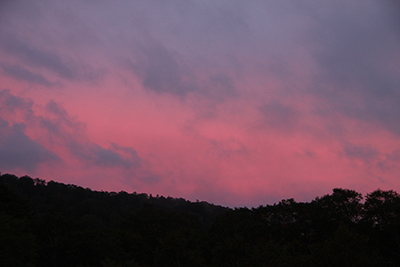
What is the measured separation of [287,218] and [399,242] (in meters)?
18.6

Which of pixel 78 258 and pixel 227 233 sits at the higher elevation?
pixel 227 233

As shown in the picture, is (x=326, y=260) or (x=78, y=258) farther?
(x=78, y=258)

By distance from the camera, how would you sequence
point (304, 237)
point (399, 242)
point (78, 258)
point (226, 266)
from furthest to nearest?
1. point (304, 237)
2. point (78, 258)
3. point (399, 242)
4. point (226, 266)

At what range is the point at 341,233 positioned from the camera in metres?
22.5

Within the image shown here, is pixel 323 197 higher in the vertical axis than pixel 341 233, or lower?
higher

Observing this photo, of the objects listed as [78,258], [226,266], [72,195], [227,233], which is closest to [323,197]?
[227,233]

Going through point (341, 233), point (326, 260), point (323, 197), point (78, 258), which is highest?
point (323, 197)

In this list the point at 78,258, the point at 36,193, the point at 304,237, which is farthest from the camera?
the point at 36,193

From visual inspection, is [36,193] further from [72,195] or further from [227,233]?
[227,233]

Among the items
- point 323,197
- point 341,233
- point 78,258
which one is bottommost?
point 78,258

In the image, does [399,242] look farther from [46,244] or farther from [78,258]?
[46,244]

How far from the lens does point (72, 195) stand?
15488cm

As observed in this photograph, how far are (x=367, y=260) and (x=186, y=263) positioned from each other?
23953 mm

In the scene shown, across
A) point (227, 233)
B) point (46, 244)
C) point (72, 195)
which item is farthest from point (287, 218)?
point (72, 195)
